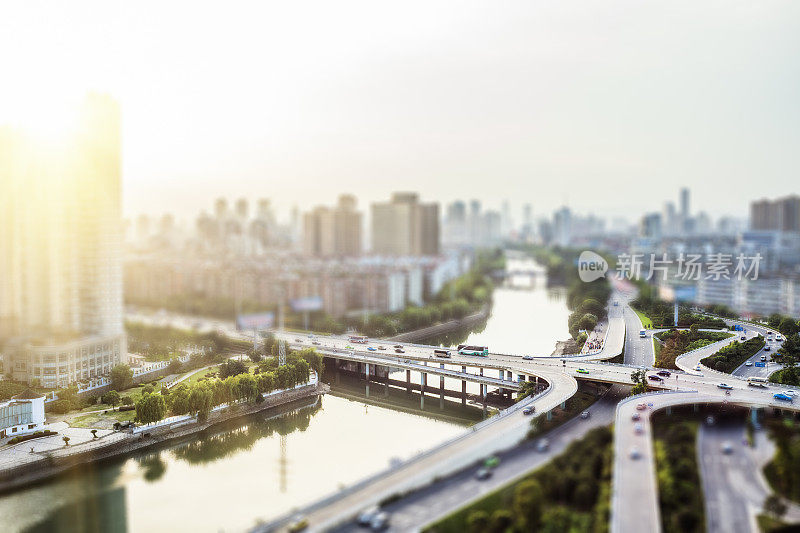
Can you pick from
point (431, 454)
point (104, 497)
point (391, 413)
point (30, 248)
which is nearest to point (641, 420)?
point (431, 454)

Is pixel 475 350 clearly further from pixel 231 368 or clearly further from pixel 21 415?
pixel 21 415

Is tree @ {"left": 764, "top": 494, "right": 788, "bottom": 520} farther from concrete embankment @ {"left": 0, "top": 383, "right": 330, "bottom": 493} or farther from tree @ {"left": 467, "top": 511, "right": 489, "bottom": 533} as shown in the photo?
concrete embankment @ {"left": 0, "top": 383, "right": 330, "bottom": 493}

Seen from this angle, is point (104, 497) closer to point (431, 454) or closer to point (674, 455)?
point (431, 454)

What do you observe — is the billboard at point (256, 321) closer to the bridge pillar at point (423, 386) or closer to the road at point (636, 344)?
the bridge pillar at point (423, 386)

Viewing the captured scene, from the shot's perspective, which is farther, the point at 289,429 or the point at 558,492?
the point at 289,429

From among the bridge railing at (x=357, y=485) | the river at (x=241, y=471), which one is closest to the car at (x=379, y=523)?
the bridge railing at (x=357, y=485)

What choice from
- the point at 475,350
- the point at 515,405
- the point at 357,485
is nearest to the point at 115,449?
the point at 357,485
